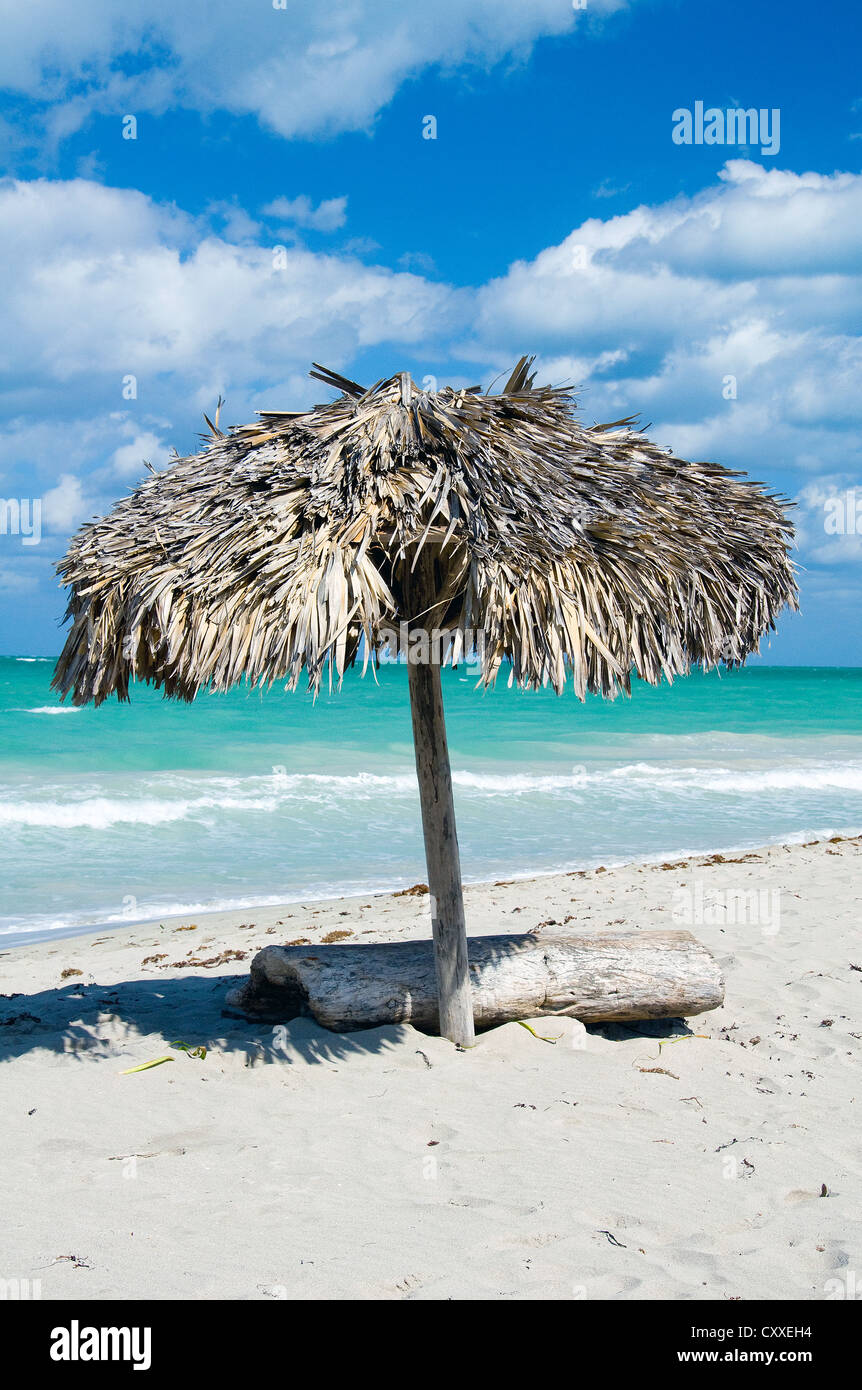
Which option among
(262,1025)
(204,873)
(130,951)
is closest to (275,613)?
(262,1025)

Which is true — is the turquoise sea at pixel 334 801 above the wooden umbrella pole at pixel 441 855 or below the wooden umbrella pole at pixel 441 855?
below

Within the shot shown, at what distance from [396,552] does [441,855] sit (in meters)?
1.58

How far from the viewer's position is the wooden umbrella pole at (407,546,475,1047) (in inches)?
178

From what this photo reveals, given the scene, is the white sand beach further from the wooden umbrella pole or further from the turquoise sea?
the turquoise sea

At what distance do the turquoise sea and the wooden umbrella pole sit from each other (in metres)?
1.00

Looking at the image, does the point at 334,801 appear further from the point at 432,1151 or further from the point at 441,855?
the point at 432,1151

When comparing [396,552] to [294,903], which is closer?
[396,552]

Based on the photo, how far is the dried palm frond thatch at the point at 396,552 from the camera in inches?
142

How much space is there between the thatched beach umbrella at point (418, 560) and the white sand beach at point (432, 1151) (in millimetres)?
913

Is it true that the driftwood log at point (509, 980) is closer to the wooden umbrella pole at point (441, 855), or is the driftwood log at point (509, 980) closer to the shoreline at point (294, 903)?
the wooden umbrella pole at point (441, 855)

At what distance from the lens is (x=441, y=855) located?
4.62 metres

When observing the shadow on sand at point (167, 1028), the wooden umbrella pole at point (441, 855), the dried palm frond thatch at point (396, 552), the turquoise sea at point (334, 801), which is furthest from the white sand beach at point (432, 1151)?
the turquoise sea at point (334, 801)

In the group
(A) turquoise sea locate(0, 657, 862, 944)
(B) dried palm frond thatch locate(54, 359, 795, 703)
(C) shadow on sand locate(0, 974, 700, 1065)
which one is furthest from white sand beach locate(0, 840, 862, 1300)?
(A) turquoise sea locate(0, 657, 862, 944)

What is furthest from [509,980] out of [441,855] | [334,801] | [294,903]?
[334,801]
